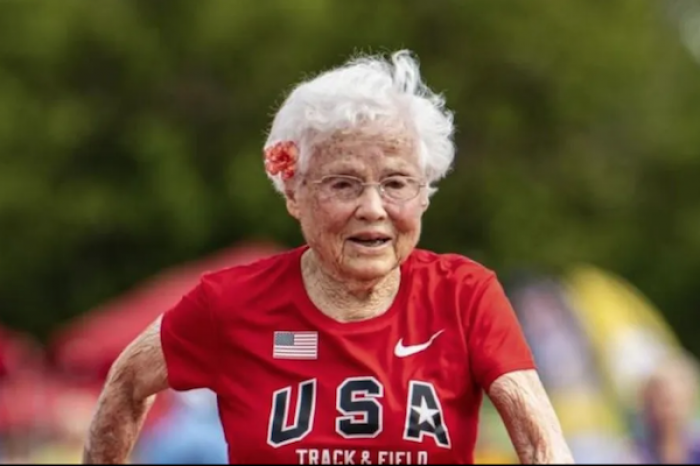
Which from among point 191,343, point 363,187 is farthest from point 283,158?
point 191,343

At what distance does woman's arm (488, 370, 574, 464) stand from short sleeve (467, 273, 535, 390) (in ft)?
0.11

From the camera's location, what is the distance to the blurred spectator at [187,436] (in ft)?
32.9

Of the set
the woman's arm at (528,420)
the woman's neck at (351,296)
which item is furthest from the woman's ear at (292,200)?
the woman's arm at (528,420)

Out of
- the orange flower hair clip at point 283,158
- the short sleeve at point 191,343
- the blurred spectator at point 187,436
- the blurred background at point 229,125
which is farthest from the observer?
the blurred background at point 229,125

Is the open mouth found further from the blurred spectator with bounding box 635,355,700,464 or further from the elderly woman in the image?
the blurred spectator with bounding box 635,355,700,464

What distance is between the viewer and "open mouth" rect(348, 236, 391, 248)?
4.88m

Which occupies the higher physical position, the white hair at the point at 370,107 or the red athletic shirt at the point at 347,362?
the white hair at the point at 370,107

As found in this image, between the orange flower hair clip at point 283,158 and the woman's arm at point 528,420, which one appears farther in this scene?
the orange flower hair clip at point 283,158

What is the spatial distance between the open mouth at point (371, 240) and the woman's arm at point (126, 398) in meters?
0.74

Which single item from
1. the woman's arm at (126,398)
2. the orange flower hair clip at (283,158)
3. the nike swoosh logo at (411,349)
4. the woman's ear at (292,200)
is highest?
the orange flower hair clip at (283,158)

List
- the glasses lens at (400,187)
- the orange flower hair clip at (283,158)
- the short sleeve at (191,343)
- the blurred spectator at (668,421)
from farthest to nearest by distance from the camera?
the blurred spectator at (668,421) < the short sleeve at (191,343) < the orange flower hair clip at (283,158) < the glasses lens at (400,187)

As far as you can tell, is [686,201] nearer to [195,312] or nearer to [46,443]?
[46,443]

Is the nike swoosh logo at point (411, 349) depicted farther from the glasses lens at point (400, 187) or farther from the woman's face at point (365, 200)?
the glasses lens at point (400, 187)

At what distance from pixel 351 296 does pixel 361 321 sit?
0.08 meters
